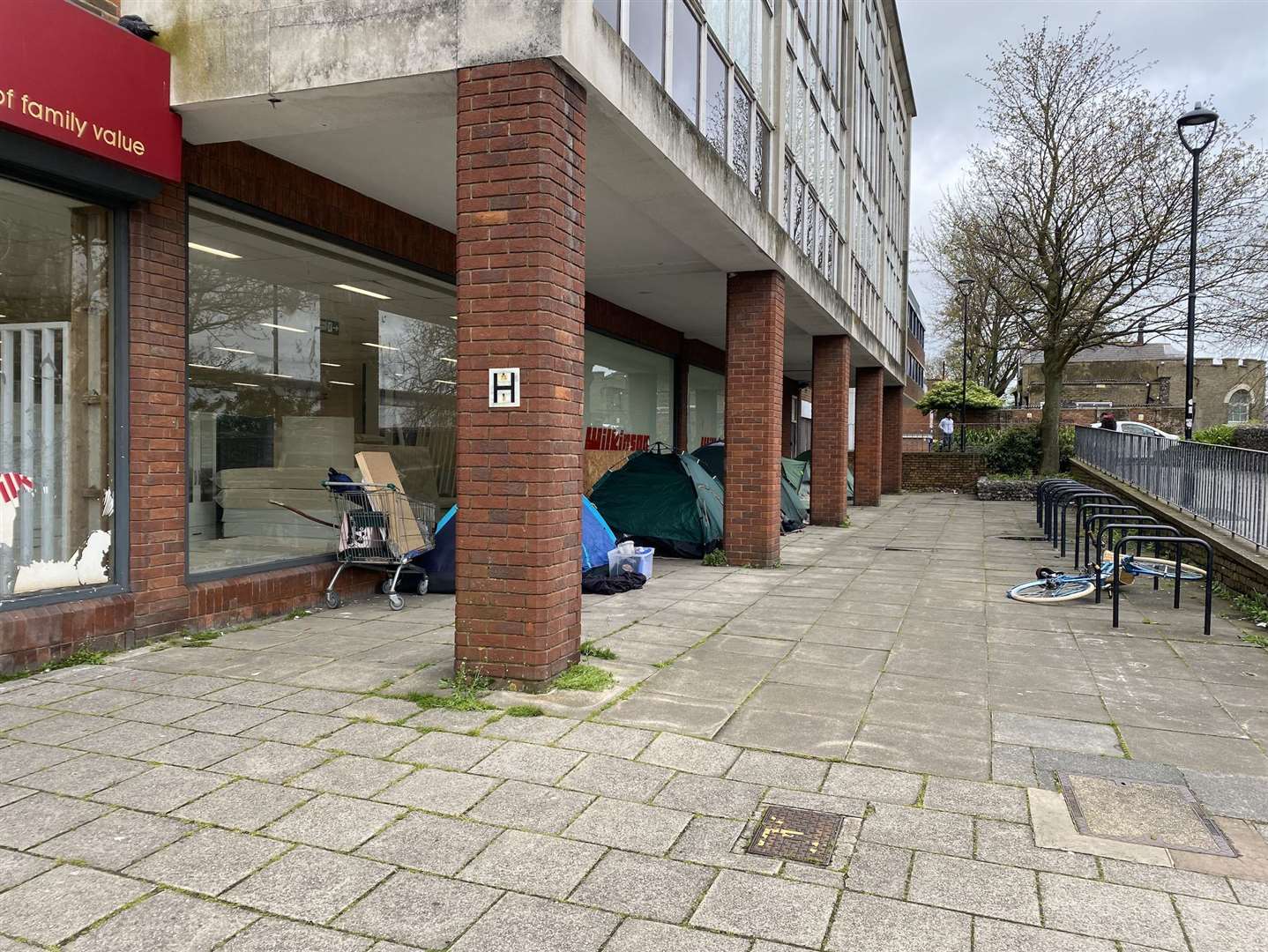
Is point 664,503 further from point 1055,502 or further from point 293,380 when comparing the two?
point 1055,502

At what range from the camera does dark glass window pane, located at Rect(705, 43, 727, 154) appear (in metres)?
8.58

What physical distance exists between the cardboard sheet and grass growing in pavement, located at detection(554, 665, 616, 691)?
3.13 metres

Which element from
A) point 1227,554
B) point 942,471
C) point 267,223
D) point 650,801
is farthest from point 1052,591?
point 942,471

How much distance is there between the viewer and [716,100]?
8891 mm

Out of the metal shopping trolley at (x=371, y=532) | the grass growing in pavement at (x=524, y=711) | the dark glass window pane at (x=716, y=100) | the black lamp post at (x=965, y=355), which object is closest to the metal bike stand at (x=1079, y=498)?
the dark glass window pane at (x=716, y=100)

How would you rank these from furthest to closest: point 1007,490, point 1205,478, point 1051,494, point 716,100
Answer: point 1007,490 < point 1051,494 < point 1205,478 < point 716,100

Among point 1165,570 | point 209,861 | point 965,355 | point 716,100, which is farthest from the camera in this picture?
point 965,355

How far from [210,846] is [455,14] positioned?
180 inches

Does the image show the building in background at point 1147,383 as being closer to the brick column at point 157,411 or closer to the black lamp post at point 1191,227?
the black lamp post at point 1191,227

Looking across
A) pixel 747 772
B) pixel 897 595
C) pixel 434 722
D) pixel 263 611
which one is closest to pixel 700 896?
pixel 747 772

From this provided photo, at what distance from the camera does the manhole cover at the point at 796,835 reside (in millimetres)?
3168

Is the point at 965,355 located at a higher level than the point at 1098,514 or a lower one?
higher

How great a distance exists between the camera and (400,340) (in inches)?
383

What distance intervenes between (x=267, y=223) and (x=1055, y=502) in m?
11.8
